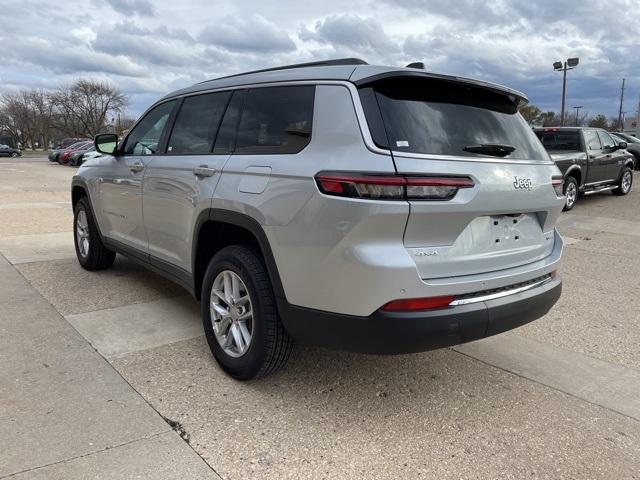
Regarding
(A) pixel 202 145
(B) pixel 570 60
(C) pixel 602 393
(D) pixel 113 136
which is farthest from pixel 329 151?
(B) pixel 570 60

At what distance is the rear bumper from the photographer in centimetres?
258

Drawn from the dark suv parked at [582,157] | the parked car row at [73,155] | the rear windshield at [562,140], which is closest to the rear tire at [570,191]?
the dark suv parked at [582,157]

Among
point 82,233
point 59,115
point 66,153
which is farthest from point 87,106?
point 82,233

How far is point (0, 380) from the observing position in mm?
3311

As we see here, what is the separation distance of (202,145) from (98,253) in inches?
104

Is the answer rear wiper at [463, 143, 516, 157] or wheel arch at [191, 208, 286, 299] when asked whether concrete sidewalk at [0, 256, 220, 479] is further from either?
rear wiper at [463, 143, 516, 157]

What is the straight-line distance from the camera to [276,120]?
10.4 feet

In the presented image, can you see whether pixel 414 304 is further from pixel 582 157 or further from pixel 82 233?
pixel 582 157

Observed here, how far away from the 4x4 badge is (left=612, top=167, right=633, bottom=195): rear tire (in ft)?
41.3

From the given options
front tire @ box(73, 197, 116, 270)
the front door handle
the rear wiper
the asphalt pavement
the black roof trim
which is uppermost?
the black roof trim

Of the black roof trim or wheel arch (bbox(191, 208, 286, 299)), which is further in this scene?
wheel arch (bbox(191, 208, 286, 299))

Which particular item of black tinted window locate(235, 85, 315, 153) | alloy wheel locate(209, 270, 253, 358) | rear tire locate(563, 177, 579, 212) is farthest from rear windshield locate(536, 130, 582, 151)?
alloy wheel locate(209, 270, 253, 358)

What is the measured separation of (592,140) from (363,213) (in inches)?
464

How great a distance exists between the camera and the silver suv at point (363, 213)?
2.56 meters
